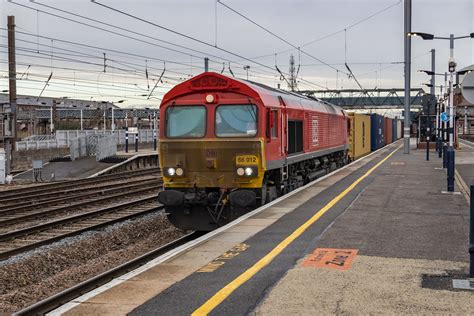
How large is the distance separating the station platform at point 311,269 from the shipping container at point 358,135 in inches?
664

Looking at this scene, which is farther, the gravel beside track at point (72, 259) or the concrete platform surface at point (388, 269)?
the gravel beside track at point (72, 259)

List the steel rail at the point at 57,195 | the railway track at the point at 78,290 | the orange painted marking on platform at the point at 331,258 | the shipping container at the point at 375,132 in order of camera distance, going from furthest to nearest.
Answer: the shipping container at the point at 375,132
the steel rail at the point at 57,195
the orange painted marking on platform at the point at 331,258
the railway track at the point at 78,290

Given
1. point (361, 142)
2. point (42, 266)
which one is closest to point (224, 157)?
point (42, 266)

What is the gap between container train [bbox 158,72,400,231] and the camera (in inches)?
456

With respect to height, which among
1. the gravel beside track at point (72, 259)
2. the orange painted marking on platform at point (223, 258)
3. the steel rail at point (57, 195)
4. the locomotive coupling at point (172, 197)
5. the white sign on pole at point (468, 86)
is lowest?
the gravel beside track at point (72, 259)

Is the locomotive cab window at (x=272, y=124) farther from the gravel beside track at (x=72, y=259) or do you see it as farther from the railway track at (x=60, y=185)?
the railway track at (x=60, y=185)

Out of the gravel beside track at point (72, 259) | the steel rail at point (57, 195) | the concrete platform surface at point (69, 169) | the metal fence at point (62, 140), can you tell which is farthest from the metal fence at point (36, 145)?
the gravel beside track at point (72, 259)

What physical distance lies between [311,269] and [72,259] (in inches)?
225

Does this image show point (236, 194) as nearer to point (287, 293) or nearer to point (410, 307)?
point (287, 293)

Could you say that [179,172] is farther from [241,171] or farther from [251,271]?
[251,271]

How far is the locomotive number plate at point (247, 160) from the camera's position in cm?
1148

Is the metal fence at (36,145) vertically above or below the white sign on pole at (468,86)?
below

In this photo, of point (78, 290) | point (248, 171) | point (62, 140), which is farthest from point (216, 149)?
point (62, 140)

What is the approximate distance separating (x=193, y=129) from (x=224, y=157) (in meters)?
1.01
